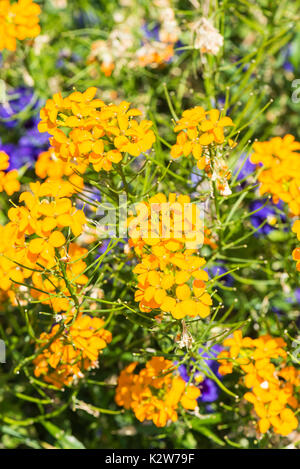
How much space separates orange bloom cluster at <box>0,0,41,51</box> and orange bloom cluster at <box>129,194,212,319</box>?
2.51 feet

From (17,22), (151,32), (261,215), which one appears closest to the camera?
(17,22)

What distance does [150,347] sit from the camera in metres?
1.62

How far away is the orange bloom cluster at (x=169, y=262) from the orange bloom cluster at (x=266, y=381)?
300mm

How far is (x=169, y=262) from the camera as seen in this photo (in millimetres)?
1105

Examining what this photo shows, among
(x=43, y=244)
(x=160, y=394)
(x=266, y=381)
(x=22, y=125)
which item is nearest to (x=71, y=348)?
(x=160, y=394)

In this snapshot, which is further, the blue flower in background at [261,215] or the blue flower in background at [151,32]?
the blue flower in background at [151,32]

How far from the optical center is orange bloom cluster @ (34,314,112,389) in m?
1.35

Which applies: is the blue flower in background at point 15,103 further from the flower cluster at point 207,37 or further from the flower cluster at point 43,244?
the flower cluster at point 43,244

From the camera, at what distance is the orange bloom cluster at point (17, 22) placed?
154cm

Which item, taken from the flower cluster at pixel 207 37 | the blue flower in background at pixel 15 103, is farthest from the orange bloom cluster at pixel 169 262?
the blue flower in background at pixel 15 103

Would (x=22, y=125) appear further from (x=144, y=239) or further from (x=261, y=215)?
(x=144, y=239)

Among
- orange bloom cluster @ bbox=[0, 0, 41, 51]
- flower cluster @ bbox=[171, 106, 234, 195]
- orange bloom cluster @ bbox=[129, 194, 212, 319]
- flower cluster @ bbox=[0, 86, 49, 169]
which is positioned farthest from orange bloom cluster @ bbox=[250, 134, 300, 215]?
flower cluster @ bbox=[0, 86, 49, 169]

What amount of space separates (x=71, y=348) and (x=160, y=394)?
0.27 m

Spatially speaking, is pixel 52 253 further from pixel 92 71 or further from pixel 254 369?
pixel 92 71
